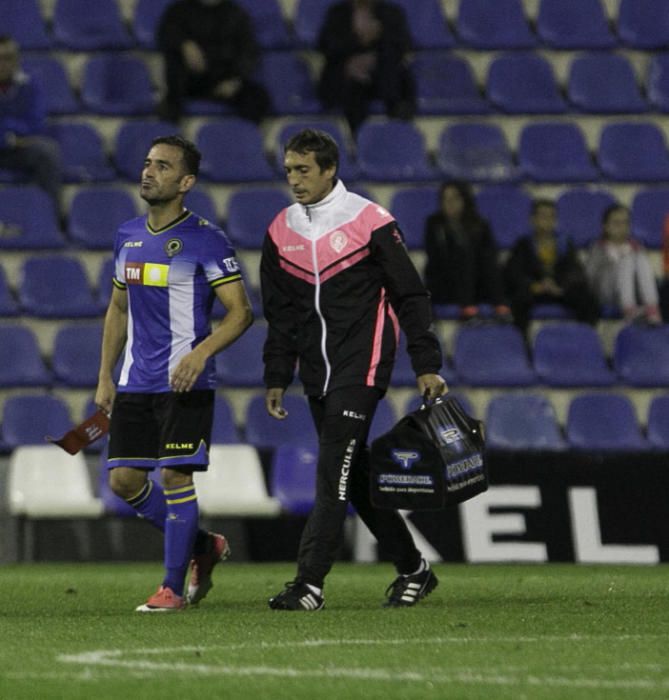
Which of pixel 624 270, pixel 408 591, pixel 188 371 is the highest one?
pixel 188 371

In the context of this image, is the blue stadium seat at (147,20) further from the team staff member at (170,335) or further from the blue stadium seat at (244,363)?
the team staff member at (170,335)

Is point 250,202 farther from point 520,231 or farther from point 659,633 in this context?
point 659,633

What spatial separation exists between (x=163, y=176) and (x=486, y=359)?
21.5 feet

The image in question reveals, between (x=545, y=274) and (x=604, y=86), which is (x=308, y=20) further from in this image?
(x=545, y=274)

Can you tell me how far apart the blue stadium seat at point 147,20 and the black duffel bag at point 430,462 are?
8.70m

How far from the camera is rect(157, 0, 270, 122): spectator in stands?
49.5ft

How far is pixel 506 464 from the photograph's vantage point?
12.0 m

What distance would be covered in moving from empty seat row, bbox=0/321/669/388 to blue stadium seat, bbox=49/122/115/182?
6.13ft

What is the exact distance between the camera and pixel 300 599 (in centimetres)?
770

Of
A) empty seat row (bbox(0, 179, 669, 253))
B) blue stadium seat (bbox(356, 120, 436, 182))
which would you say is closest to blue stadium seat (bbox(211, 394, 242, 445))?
empty seat row (bbox(0, 179, 669, 253))

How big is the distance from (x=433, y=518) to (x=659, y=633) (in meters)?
5.32

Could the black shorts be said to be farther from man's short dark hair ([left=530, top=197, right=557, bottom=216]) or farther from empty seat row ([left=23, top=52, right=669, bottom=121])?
empty seat row ([left=23, top=52, right=669, bottom=121])

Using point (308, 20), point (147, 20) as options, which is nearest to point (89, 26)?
point (147, 20)

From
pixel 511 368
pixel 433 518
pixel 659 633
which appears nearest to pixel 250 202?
pixel 511 368
